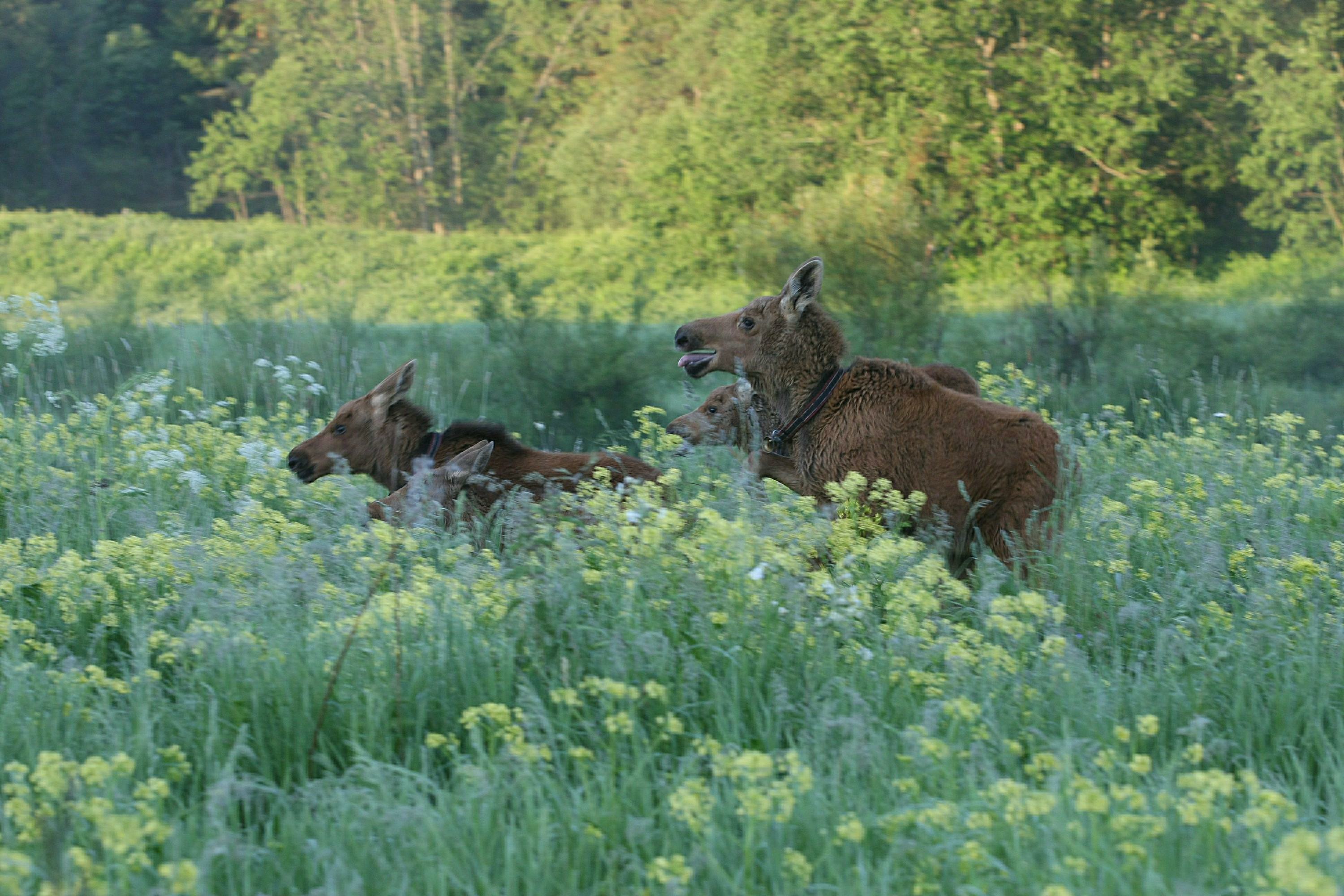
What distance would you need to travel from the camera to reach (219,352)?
14.2 metres

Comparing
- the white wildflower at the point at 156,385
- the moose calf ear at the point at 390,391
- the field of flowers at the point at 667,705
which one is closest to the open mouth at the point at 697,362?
the field of flowers at the point at 667,705

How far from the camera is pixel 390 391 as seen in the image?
26.6 feet

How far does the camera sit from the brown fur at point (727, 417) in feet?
26.4

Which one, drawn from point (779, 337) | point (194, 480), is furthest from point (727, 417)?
point (194, 480)

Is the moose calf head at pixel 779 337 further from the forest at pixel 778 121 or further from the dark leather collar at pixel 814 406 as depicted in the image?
the forest at pixel 778 121

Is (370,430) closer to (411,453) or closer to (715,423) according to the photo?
(411,453)

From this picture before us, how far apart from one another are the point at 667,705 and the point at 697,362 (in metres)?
3.27

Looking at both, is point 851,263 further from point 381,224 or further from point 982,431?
point 381,224

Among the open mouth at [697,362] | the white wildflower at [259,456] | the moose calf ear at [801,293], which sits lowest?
the white wildflower at [259,456]

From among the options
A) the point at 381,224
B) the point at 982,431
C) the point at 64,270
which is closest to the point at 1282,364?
the point at 982,431

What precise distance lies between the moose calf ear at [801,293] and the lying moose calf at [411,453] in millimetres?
1253

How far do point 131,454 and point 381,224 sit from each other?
44224mm

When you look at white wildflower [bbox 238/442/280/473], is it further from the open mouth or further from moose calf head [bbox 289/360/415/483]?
the open mouth

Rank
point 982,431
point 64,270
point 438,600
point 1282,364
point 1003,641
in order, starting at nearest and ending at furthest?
point 438,600 < point 1003,641 < point 982,431 < point 1282,364 < point 64,270
